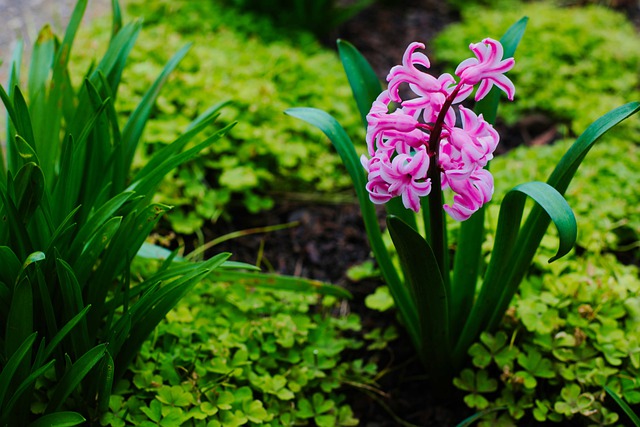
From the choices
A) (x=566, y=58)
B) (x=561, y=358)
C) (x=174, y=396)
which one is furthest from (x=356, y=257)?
(x=566, y=58)

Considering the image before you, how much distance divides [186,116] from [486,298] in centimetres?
160

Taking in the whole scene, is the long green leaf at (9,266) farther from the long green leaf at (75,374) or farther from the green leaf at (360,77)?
the green leaf at (360,77)

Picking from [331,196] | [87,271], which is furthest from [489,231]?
[87,271]

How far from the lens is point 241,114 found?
2.83 m

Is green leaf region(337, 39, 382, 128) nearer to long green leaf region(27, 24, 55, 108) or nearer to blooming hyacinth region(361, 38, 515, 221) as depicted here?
blooming hyacinth region(361, 38, 515, 221)

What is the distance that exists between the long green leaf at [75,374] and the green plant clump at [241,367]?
0.15m

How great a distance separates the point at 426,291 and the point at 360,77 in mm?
648

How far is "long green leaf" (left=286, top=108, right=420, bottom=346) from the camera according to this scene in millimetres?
1662

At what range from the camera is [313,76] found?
3295mm

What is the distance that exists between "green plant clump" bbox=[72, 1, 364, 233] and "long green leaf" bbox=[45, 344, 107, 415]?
3.18 feet

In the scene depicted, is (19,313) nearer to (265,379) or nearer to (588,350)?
(265,379)

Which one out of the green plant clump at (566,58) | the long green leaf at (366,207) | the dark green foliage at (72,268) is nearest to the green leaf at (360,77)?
the long green leaf at (366,207)

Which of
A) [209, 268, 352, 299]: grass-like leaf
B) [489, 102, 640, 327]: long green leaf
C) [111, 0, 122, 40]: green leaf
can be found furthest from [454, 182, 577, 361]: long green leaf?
[111, 0, 122, 40]: green leaf

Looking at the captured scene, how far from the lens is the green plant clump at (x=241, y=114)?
8.32 ft
